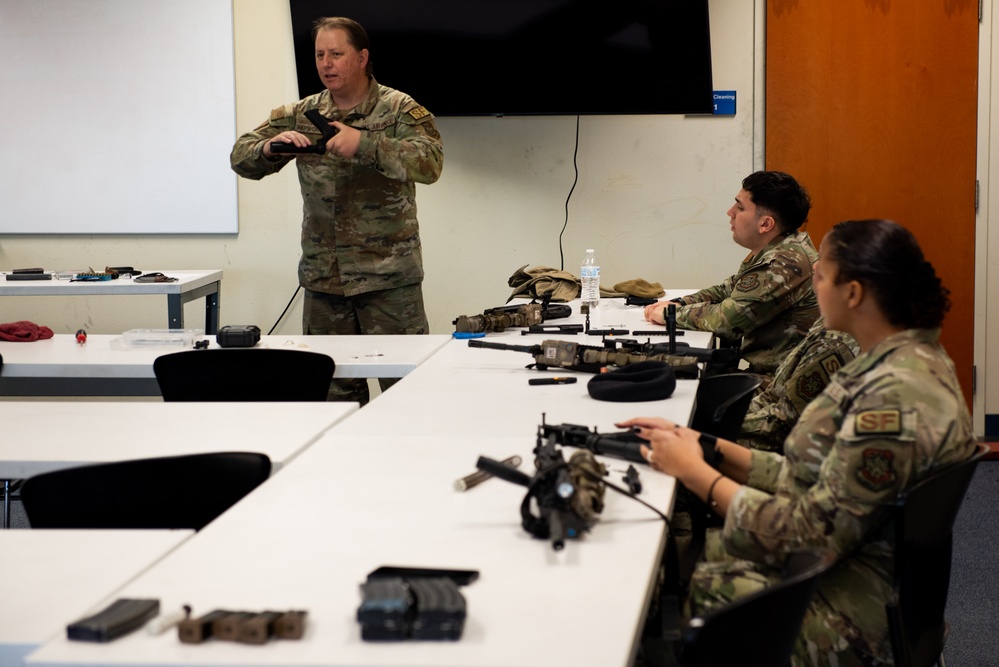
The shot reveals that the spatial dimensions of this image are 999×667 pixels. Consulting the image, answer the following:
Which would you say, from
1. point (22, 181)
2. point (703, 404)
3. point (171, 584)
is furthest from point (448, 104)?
point (171, 584)

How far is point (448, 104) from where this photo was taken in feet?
16.5

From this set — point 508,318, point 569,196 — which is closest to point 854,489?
point 508,318

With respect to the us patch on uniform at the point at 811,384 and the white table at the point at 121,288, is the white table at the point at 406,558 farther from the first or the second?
the white table at the point at 121,288

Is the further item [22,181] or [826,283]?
[22,181]

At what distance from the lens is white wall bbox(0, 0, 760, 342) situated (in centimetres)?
522

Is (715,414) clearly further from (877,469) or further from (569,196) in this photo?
(569,196)

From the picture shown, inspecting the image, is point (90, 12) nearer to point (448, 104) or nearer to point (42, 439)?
point (448, 104)

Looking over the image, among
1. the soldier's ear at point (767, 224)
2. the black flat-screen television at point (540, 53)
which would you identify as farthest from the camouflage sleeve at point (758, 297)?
the black flat-screen television at point (540, 53)

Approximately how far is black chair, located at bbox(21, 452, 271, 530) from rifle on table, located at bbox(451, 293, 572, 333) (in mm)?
1583

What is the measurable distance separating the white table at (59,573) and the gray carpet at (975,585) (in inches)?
85.8

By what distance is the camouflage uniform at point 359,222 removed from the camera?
156 inches

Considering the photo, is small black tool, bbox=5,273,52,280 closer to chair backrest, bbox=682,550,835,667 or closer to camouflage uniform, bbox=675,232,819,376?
camouflage uniform, bbox=675,232,819,376

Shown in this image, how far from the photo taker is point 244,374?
2.93 m

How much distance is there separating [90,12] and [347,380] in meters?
2.73
